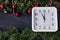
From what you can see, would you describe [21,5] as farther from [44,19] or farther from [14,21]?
[44,19]

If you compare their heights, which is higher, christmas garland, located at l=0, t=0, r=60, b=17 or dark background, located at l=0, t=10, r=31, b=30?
christmas garland, located at l=0, t=0, r=60, b=17

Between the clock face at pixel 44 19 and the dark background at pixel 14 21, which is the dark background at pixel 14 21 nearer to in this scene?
the dark background at pixel 14 21

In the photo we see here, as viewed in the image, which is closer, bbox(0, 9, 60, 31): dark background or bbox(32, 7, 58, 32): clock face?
bbox(32, 7, 58, 32): clock face

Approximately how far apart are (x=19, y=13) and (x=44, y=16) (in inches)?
10.7

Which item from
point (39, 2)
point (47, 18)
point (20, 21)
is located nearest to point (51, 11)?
point (47, 18)

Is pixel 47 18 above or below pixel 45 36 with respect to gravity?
above

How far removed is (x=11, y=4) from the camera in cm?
187

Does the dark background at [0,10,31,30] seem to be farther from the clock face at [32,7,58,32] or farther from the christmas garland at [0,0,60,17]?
the clock face at [32,7,58,32]

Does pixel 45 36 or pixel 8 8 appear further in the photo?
pixel 8 8

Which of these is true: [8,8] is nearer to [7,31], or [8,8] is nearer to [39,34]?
[7,31]

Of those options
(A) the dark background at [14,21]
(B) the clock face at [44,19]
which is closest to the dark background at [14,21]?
(A) the dark background at [14,21]

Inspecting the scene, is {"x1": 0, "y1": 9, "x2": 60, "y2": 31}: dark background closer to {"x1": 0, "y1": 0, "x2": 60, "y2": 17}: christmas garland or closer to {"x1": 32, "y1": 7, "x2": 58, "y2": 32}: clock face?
{"x1": 0, "y1": 0, "x2": 60, "y2": 17}: christmas garland

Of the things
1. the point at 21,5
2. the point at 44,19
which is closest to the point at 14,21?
the point at 21,5

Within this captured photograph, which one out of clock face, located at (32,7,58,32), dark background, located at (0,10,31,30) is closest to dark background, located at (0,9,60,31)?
dark background, located at (0,10,31,30)
